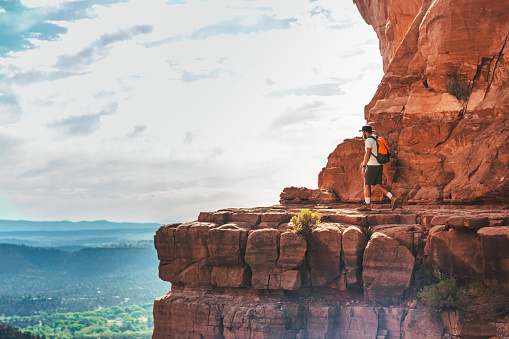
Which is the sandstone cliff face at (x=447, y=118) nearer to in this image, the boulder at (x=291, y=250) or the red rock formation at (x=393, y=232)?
the red rock formation at (x=393, y=232)

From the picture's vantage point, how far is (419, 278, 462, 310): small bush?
22953mm

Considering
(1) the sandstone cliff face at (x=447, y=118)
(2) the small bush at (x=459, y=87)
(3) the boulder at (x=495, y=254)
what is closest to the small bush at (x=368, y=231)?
(1) the sandstone cliff face at (x=447, y=118)

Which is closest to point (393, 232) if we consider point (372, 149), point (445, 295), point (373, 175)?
point (445, 295)

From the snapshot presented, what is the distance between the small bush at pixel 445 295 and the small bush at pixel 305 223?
6.14 metres

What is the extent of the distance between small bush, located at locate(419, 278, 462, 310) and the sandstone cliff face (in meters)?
6.12

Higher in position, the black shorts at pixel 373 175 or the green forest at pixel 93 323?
the black shorts at pixel 373 175

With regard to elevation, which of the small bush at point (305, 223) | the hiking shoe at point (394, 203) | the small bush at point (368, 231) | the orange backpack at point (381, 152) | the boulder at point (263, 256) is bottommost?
the boulder at point (263, 256)

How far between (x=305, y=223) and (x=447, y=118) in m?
10.3

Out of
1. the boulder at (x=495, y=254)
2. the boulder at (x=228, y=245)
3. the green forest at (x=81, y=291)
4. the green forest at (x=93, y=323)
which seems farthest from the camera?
the green forest at (x=81, y=291)

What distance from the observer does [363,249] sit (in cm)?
2611

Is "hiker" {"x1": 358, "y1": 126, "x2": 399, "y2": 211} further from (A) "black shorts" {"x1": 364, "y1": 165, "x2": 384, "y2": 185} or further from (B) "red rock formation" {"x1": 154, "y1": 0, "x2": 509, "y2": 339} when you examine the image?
(B) "red rock formation" {"x1": 154, "y1": 0, "x2": 509, "y2": 339}

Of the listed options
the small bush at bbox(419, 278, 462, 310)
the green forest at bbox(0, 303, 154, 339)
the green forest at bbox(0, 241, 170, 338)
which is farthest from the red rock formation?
the green forest at bbox(0, 241, 170, 338)

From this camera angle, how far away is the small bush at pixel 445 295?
22953mm

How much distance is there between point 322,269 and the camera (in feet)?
87.9
